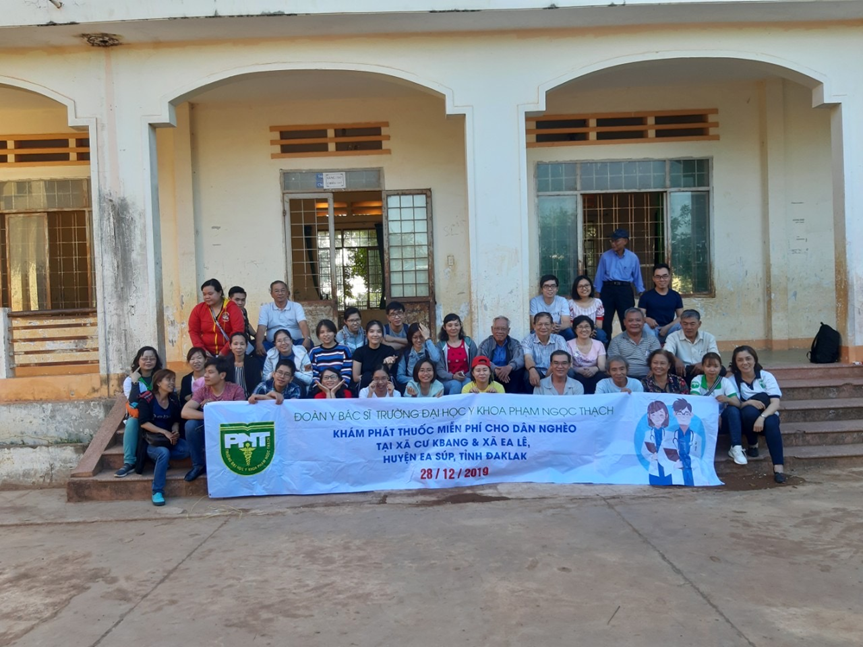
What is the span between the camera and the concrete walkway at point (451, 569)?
375 cm

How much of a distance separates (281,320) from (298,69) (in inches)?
107

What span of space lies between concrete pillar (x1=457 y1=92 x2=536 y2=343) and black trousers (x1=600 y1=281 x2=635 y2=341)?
4.10 ft

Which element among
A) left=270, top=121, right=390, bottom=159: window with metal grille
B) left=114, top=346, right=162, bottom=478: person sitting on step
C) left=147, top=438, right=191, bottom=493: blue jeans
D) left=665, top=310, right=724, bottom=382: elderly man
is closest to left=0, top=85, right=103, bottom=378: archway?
left=270, top=121, right=390, bottom=159: window with metal grille

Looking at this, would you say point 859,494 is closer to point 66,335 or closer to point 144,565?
point 144,565

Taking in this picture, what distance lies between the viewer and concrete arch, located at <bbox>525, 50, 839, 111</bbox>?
8062mm

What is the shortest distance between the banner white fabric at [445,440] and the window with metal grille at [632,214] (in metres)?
4.44

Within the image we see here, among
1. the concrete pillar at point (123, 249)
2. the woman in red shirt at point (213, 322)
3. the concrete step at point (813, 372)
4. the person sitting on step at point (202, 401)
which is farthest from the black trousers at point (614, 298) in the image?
the concrete pillar at point (123, 249)

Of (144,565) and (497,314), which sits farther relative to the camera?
(497,314)

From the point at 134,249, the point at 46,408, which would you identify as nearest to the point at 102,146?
the point at 134,249

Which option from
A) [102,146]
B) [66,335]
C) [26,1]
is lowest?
[66,335]

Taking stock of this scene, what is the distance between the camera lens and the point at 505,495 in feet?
20.4

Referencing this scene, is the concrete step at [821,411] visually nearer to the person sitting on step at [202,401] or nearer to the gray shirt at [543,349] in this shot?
the gray shirt at [543,349]

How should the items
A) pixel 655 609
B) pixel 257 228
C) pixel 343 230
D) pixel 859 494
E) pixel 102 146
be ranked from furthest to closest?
pixel 343 230
pixel 257 228
pixel 102 146
pixel 859 494
pixel 655 609

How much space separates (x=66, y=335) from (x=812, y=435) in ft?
25.4
